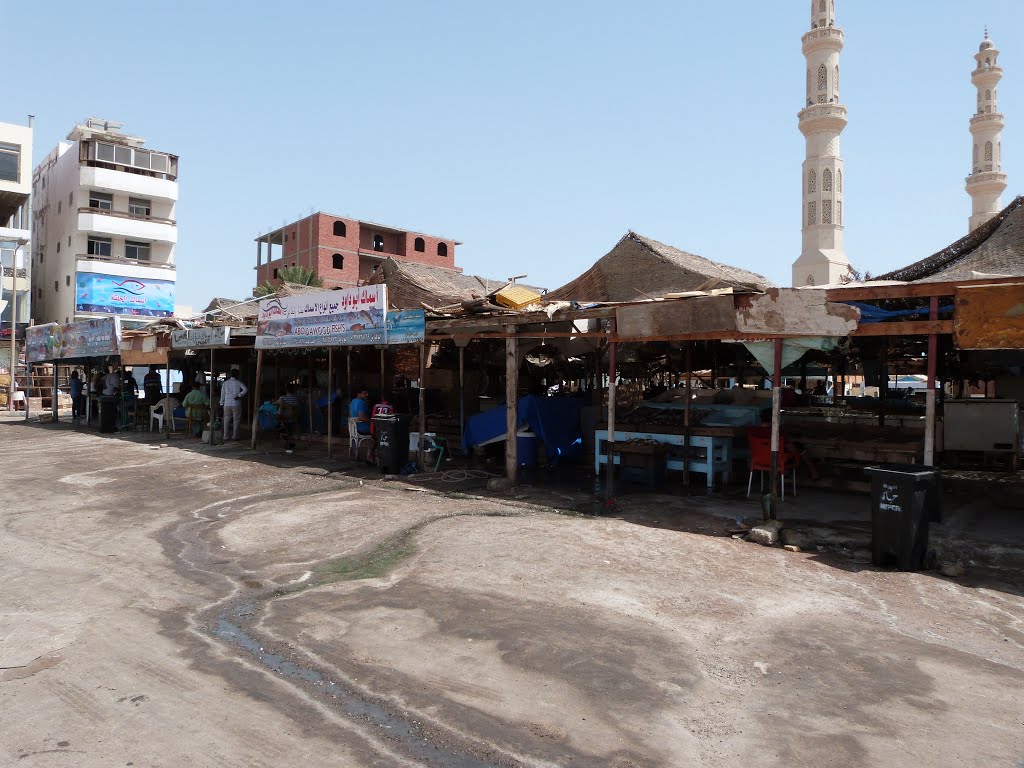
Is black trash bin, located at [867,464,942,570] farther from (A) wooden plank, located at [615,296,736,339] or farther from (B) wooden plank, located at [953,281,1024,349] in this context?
(A) wooden plank, located at [615,296,736,339]

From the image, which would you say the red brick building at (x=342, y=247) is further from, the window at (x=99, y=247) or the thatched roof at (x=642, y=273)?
the thatched roof at (x=642, y=273)

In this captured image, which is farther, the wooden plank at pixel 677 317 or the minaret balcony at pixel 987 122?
Answer: the minaret balcony at pixel 987 122

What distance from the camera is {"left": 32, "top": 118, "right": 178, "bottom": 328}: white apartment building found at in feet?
135

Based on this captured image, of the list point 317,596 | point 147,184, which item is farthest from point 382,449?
point 147,184

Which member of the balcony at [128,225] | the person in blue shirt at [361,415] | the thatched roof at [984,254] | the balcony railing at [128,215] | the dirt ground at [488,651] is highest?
the balcony railing at [128,215]

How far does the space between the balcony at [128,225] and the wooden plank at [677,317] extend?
137 ft

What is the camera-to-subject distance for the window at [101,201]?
41.8 m

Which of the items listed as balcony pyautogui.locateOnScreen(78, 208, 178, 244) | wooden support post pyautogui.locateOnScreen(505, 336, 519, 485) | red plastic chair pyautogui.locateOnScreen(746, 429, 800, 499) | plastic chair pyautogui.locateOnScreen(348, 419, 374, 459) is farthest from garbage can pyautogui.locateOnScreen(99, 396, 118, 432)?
balcony pyautogui.locateOnScreen(78, 208, 178, 244)

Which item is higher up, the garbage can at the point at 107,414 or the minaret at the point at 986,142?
the minaret at the point at 986,142

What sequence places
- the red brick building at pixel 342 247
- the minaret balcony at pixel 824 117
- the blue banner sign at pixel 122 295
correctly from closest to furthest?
1. the blue banner sign at pixel 122 295
2. the minaret balcony at pixel 824 117
3. the red brick building at pixel 342 247

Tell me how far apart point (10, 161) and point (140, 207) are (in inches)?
282

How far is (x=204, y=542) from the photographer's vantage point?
8.41 m

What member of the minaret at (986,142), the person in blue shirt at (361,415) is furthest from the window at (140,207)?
the minaret at (986,142)

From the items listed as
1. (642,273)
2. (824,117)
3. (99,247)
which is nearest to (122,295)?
(99,247)
